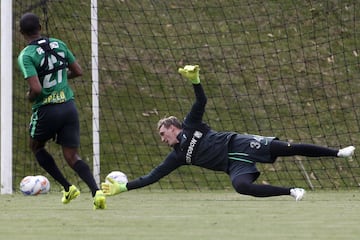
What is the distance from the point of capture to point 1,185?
1300 cm

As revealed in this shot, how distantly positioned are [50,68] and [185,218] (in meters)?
2.37

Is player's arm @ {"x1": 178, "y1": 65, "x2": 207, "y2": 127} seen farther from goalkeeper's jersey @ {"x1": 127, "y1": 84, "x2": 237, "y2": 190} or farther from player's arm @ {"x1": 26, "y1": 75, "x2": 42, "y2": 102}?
player's arm @ {"x1": 26, "y1": 75, "x2": 42, "y2": 102}

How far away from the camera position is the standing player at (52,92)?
9.57 meters

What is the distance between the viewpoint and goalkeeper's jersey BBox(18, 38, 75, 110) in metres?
9.59

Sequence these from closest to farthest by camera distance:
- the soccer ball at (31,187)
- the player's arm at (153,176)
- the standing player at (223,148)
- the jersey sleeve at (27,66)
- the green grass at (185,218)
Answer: the green grass at (185,218), the jersey sleeve at (27,66), the standing player at (223,148), the player's arm at (153,176), the soccer ball at (31,187)

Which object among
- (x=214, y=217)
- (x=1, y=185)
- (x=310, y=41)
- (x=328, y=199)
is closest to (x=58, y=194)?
(x=1, y=185)

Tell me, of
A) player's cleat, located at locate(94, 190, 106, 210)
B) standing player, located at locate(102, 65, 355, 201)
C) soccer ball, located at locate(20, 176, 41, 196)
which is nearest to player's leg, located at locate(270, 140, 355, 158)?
standing player, located at locate(102, 65, 355, 201)

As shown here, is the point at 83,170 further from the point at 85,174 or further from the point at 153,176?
the point at 153,176

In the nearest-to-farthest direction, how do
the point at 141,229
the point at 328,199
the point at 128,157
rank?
the point at 141,229
the point at 328,199
the point at 128,157

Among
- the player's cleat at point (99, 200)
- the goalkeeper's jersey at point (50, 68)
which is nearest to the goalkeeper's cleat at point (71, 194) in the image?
the player's cleat at point (99, 200)

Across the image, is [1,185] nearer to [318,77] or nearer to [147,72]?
[147,72]

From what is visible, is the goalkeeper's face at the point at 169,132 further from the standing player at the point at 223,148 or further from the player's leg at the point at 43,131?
the player's leg at the point at 43,131

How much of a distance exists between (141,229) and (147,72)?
10683 mm

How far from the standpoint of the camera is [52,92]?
9719 millimetres
